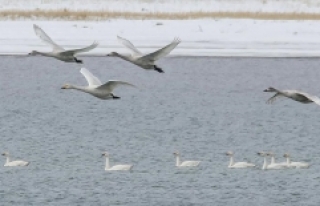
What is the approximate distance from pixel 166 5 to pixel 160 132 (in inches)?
607

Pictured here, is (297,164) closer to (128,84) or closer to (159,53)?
(159,53)

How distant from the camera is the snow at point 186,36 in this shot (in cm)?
3061

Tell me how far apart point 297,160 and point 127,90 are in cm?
1127

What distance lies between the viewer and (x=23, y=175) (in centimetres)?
1881

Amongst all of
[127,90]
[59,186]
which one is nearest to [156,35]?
[127,90]

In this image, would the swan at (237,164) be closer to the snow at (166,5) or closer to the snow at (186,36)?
the snow at (186,36)

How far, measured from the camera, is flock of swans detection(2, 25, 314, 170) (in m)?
16.2

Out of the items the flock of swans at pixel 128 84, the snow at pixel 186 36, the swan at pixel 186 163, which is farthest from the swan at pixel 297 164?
the snow at pixel 186 36

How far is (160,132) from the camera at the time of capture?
23625 mm

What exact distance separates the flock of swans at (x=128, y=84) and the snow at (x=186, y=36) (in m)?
10.7

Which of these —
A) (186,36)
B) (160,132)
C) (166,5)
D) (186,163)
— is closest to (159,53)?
(186,163)

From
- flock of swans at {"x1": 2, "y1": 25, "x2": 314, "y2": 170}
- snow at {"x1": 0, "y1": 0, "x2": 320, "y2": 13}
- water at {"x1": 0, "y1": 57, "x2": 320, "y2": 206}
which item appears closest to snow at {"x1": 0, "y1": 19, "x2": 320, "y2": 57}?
water at {"x1": 0, "y1": 57, "x2": 320, "y2": 206}

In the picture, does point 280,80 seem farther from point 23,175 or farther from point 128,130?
point 23,175

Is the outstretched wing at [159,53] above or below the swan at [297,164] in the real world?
above
